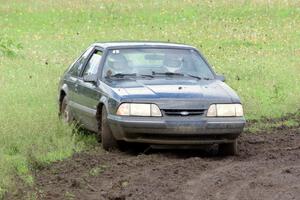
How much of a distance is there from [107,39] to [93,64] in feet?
50.8

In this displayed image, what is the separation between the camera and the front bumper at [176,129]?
11.0 meters

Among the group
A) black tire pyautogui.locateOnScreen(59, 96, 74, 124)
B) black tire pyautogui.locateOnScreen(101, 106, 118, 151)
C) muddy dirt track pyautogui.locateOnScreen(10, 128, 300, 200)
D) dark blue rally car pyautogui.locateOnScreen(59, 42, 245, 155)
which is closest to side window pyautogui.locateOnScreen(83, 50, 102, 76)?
dark blue rally car pyautogui.locateOnScreen(59, 42, 245, 155)

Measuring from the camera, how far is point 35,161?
10.6 meters

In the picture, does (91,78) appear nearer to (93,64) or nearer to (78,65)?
(93,64)

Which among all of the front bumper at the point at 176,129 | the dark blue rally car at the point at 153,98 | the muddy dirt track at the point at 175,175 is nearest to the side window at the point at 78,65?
the dark blue rally car at the point at 153,98

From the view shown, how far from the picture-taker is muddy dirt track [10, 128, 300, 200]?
348 inches

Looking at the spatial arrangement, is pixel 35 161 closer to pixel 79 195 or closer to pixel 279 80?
pixel 79 195

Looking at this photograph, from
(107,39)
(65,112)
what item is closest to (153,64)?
(65,112)

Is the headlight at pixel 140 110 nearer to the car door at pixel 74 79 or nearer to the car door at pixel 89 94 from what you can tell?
the car door at pixel 89 94

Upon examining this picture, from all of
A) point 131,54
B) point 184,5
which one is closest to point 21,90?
point 131,54

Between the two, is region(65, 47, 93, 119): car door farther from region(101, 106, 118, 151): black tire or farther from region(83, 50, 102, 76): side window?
region(101, 106, 118, 151): black tire

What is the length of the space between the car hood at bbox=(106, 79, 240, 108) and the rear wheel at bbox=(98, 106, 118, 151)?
0.38 metres

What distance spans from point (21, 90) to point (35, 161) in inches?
276

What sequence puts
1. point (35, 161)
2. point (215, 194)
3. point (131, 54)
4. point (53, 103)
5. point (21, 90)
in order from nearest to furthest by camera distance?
1. point (215, 194)
2. point (35, 161)
3. point (131, 54)
4. point (53, 103)
5. point (21, 90)
